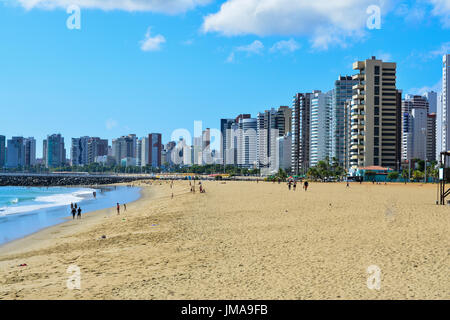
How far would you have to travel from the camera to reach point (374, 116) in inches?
4141

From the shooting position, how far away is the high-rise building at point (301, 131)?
570 feet

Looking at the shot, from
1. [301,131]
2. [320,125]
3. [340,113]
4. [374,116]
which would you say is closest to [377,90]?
[374,116]

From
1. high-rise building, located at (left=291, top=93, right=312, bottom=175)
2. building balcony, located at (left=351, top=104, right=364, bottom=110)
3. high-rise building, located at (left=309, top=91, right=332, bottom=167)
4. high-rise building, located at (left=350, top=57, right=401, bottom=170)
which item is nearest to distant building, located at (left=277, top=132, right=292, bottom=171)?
high-rise building, located at (left=291, top=93, right=312, bottom=175)

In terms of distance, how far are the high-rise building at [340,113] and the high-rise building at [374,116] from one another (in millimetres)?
32594

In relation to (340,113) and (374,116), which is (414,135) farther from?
(374,116)

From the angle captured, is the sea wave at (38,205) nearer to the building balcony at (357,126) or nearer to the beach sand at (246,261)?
the beach sand at (246,261)

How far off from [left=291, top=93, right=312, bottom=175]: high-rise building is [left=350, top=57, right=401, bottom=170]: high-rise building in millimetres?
64583

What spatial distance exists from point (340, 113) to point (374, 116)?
36567mm

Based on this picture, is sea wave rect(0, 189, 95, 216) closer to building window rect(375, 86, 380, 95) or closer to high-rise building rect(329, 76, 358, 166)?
building window rect(375, 86, 380, 95)

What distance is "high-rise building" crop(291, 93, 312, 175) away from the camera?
174m

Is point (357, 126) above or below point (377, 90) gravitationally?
below

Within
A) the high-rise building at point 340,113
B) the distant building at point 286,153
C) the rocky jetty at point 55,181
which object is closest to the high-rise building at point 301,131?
the distant building at point 286,153
